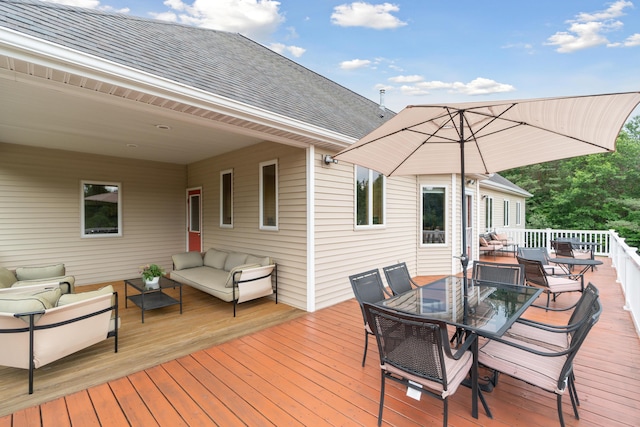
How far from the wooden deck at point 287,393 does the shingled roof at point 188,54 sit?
9.71 feet

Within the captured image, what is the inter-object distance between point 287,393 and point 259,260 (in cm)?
288

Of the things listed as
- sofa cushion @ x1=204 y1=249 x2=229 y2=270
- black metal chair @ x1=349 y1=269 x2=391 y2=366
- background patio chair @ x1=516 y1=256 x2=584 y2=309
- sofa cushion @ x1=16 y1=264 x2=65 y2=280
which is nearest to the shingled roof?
black metal chair @ x1=349 y1=269 x2=391 y2=366

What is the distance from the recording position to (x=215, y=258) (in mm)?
6086

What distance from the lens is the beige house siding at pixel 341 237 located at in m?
4.76

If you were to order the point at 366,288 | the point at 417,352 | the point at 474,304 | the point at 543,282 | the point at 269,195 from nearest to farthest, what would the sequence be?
the point at 417,352 → the point at 474,304 → the point at 366,288 → the point at 543,282 → the point at 269,195

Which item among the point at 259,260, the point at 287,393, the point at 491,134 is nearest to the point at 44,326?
the point at 287,393

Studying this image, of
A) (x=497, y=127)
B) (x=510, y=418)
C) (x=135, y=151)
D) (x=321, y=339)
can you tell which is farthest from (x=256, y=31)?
(x=510, y=418)

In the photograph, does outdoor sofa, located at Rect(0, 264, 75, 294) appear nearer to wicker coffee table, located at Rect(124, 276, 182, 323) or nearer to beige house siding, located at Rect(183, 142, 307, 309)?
wicker coffee table, located at Rect(124, 276, 182, 323)

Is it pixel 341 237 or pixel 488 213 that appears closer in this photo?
pixel 341 237

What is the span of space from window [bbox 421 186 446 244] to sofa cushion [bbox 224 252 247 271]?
4.69 metres

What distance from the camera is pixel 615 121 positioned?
6.84ft

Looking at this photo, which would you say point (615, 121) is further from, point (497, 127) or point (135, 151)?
point (135, 151)

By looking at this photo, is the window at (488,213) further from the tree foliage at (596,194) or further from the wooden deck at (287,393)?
the tree foliage at (596,194)

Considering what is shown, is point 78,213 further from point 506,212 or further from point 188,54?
point 506,212
